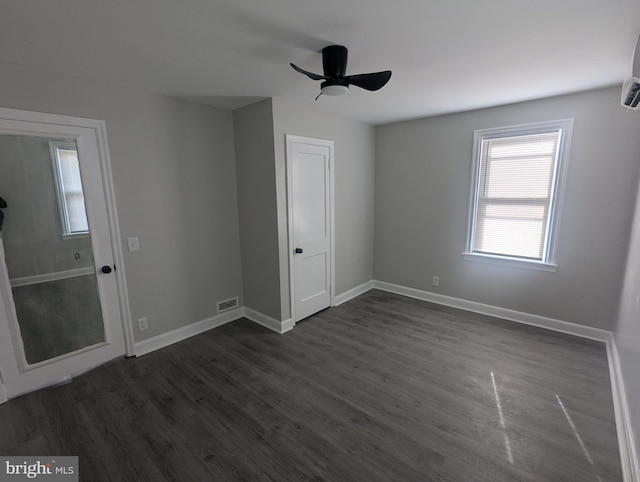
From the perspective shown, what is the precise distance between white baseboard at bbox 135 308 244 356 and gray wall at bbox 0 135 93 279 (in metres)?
1.05

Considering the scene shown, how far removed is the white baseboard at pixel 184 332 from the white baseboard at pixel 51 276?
865 millimetres

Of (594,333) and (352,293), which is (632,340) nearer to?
(594,333)

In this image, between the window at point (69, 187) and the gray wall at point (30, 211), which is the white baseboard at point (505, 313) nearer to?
the window at point (69, 187)

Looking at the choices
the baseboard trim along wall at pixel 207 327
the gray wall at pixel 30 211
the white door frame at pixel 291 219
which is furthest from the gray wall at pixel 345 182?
the gray wall at pixel 30 211

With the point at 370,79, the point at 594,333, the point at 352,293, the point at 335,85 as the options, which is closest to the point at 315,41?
the point at 335,85

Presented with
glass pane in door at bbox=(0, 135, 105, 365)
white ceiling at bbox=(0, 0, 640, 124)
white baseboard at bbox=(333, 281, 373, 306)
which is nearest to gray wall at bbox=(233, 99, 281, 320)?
white ceiling at bbox=(0, 0, 640, 124)

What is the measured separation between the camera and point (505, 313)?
3656 millimetres

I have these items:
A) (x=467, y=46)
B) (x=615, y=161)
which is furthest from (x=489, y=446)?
(x=615, y=161)

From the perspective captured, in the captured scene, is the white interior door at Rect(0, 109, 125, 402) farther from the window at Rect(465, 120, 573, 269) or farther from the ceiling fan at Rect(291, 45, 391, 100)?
the window at Rect(465, 120, 573, 269)

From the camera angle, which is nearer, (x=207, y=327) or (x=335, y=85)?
(x=335, y=85)

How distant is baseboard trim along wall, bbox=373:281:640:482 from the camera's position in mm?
1685

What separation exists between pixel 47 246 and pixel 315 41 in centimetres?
268

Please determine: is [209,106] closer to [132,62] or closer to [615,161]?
[132,62]

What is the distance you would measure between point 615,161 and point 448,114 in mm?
1769
